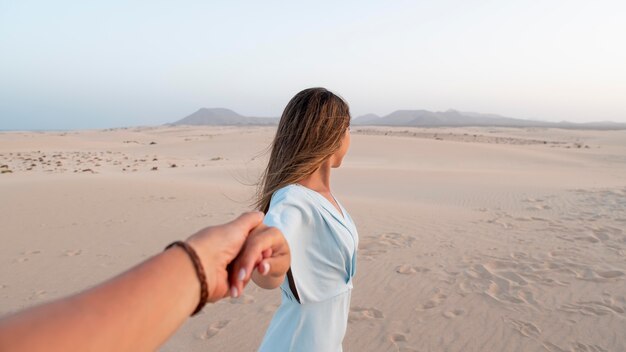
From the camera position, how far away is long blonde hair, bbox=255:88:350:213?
6.13 ft

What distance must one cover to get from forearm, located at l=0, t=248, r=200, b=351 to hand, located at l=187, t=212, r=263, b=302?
0.04 metres

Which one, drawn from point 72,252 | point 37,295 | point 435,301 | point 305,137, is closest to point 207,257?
point 305,137

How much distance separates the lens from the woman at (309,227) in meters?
1.55

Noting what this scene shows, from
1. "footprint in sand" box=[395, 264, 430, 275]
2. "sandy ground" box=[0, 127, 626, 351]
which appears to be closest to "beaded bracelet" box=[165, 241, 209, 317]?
"sandy ground" box=[0, 127, 626, 351]

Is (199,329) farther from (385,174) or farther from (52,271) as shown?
(385,174)

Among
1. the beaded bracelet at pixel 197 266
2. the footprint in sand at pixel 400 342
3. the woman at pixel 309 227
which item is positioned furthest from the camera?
the footprint in sand at pixel 400 342

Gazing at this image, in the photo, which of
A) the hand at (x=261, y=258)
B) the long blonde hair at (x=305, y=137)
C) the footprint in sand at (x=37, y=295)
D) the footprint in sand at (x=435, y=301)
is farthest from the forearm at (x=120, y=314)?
the footprint in sand at (x=37, y=295)

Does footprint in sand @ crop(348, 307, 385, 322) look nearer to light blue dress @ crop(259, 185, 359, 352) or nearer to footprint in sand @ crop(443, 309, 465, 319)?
footprint in sand @ crop(443, 309, 465, 319)

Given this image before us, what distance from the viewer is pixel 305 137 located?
1871mm

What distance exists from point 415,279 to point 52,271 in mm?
4728

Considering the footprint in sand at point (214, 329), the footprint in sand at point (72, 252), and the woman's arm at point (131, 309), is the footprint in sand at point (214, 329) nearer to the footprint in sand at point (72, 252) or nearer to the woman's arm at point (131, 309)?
the footprint in sand at point (72, 252)

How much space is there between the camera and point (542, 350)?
152 inches

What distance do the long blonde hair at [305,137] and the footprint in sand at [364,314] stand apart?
291cm

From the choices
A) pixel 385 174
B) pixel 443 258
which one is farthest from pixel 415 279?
pixel 385 174
